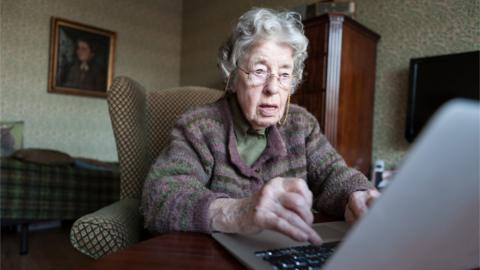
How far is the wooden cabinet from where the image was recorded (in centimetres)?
212

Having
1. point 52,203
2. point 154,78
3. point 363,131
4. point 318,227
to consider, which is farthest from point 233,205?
point 154,78

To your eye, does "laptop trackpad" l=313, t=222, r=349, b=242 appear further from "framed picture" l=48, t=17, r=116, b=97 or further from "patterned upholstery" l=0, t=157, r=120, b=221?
"framed picture" l=48, t=17, r=116, b=97

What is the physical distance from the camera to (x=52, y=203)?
2.72m

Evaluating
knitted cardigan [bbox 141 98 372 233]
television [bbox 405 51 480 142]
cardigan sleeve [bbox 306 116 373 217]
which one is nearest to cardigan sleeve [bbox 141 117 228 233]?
knitted cardigan [bbox 141 98 372 233]

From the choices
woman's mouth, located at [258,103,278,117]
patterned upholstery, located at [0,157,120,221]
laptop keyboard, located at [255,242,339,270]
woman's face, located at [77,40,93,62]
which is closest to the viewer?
laptop keyboard, located at [255,242,339,270]

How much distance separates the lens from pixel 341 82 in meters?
2.14

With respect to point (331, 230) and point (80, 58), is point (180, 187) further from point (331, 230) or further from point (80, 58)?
point (80, 58)

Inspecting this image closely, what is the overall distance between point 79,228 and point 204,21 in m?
4.14

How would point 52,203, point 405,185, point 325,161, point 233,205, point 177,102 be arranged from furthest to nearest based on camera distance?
point 52,203 < point 177,102 < point 325,161 < point 233,205 < point 405,185

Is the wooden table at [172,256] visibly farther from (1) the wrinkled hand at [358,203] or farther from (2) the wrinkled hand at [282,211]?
(1) the wrinkled hand at [358,203]

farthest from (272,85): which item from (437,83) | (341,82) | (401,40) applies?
(401,40)

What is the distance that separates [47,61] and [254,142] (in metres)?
3.69

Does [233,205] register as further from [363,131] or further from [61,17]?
[61,17]

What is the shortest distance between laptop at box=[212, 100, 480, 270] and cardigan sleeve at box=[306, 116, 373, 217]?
478 millimetres
